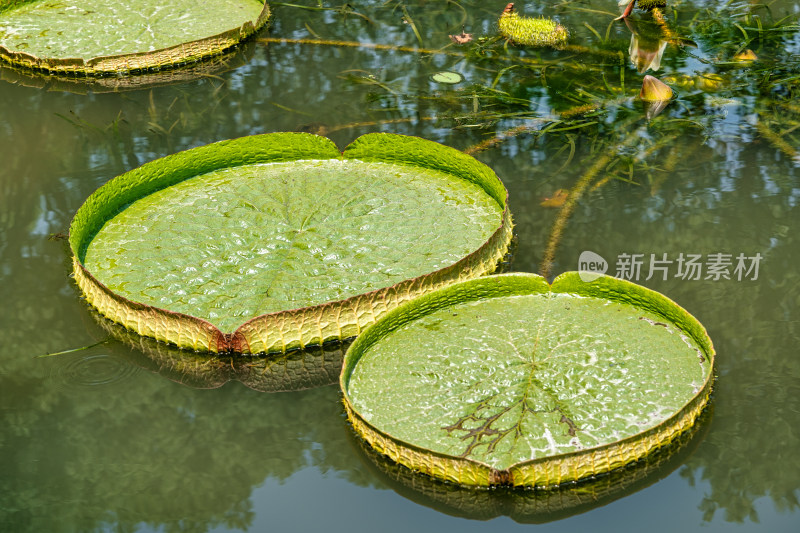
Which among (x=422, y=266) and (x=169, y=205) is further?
(x=169, y=205)

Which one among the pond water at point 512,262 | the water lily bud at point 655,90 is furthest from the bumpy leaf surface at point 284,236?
the water lily bud at point 655,90

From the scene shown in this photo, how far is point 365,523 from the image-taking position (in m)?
2.43

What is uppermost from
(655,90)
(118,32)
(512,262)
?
(118,32)

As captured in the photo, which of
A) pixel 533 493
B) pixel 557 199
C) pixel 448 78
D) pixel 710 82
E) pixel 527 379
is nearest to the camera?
pixel 533 493

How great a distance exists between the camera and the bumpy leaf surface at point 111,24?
516 centimetres

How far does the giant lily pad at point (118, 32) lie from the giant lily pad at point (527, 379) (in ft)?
9.72

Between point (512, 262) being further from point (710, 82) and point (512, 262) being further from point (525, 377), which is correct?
point (710, 82)

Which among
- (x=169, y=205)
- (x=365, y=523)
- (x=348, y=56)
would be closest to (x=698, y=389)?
(x=365, y=523)

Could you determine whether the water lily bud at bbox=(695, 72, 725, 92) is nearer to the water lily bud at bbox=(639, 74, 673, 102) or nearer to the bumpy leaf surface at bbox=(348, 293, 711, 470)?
the water lily bud at bbox=(639, 74, 673, 102)

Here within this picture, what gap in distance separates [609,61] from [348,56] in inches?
59.4

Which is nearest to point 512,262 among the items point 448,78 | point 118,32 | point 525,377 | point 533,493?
point 525,377

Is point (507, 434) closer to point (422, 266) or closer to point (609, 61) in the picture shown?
point (422, 266)

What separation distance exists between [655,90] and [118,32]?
313 centimetres

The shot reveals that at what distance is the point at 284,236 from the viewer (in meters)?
3.29
